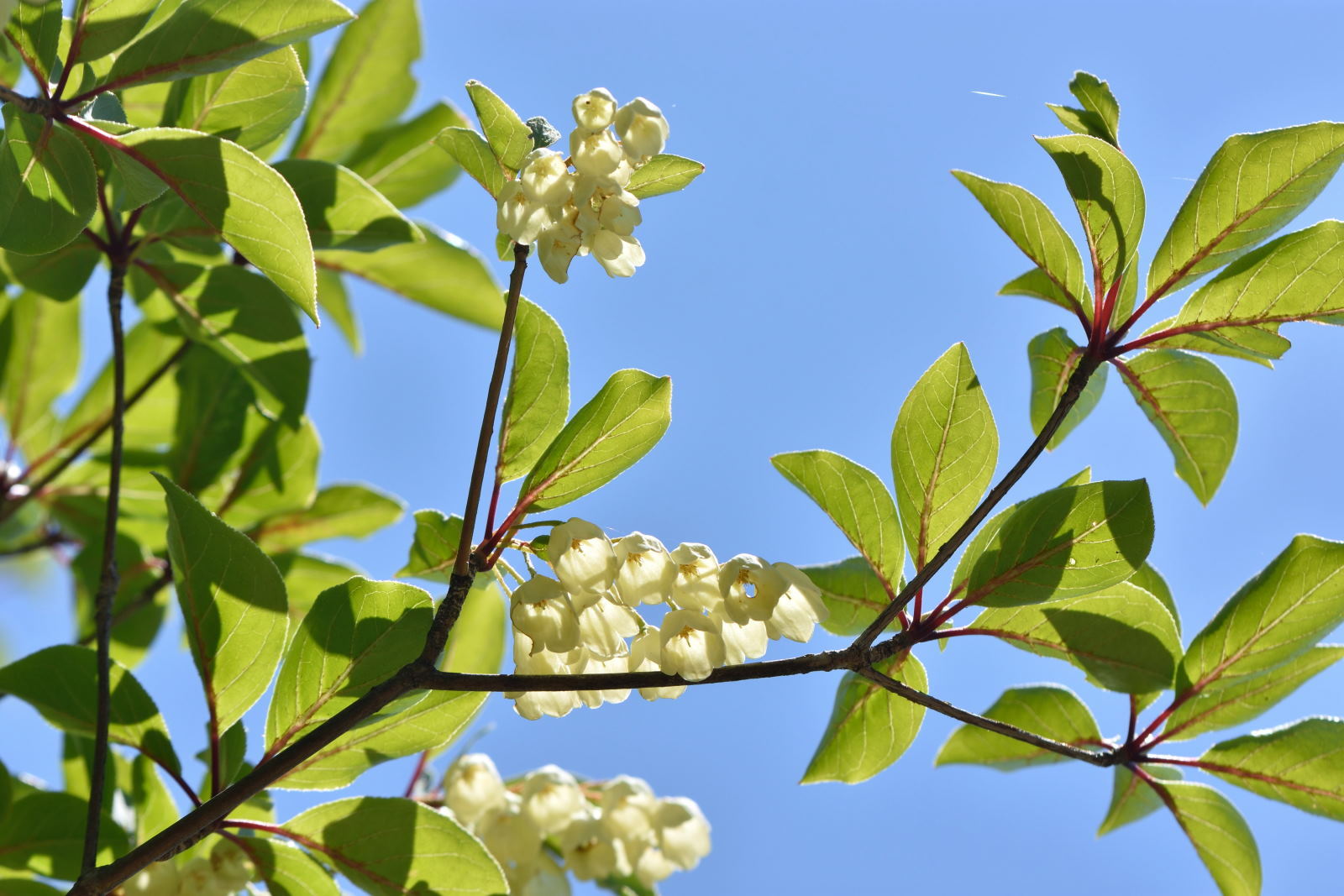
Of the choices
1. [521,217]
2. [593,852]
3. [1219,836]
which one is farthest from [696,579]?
Result: [593,852]

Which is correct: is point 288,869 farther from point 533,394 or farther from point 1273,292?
point 1273,292

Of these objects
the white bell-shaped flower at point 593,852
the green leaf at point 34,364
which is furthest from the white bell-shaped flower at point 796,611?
the green leaf at point 34,364

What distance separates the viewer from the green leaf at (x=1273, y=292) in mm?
1312

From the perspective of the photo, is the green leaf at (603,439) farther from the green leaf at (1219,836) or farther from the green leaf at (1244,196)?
the green leaf at (1219,836)

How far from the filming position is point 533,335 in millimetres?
1360

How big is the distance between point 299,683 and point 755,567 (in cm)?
62

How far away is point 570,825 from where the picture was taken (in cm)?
201

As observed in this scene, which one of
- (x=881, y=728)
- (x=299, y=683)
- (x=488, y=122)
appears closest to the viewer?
(x=488, y=122)

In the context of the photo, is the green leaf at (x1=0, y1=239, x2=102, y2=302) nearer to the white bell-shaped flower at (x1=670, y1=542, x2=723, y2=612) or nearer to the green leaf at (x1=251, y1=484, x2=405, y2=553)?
the green leaf at (x1=251, y1=484, x2=405, y2=553)

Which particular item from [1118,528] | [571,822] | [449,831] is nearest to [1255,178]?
[1118,528]

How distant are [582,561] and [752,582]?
7.9 inches

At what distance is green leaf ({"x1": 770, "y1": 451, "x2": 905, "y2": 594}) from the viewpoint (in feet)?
4.77

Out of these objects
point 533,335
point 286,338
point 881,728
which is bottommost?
point 881,728

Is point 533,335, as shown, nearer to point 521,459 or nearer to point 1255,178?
point 521,459
